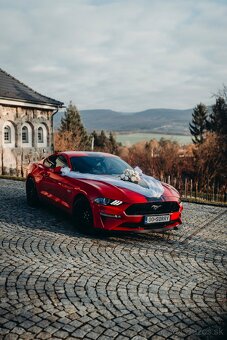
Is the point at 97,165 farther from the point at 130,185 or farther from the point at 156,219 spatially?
the point at 156,219

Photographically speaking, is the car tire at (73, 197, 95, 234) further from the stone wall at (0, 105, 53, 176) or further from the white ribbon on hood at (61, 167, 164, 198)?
the stone wall at (0, 105, 53, 176)

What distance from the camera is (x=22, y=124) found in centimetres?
2573

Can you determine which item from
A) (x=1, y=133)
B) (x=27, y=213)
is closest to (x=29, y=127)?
(x=1, y=133)

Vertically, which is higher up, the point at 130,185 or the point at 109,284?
the point at 130,185

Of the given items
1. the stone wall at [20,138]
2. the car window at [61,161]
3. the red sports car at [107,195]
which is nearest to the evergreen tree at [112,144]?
the stone wall at [20,138]

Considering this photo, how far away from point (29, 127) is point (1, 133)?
9.75 ft

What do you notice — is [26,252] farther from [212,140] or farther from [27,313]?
[212,140]

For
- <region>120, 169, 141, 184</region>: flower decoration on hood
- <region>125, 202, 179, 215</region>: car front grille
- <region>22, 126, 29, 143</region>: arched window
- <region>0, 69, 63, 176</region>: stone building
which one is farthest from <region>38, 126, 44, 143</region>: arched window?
<region>125, 202, 179, 215</region>: car front grille

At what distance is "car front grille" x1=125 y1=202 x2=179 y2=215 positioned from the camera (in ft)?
19.7

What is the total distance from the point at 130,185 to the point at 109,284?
2.49 m

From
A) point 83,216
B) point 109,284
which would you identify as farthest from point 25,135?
point 109,284

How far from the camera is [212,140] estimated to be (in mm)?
39281

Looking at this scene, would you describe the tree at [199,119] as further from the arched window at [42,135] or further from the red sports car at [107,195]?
the red sports car at [107,195]

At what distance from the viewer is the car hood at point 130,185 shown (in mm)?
6309
